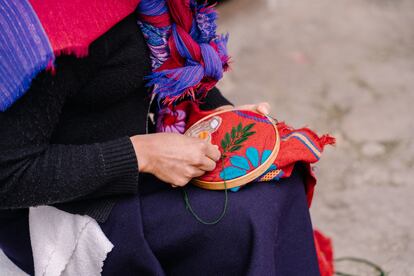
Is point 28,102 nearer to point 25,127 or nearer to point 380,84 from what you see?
point 25,127

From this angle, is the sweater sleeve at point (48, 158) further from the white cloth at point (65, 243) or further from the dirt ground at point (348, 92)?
the dirt ground at point (348, 92)

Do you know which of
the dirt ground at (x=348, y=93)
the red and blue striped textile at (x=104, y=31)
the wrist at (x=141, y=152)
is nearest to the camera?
the red and blue striped textile at (x=104, y=31)

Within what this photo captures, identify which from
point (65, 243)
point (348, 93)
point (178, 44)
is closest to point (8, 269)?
point (65, 243)

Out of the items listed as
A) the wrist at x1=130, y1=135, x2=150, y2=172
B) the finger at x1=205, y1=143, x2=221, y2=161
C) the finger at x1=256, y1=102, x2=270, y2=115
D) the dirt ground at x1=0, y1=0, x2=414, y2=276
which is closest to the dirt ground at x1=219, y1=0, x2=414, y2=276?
the dirt ground at x1=0, y1=0, x2=414, y2=276

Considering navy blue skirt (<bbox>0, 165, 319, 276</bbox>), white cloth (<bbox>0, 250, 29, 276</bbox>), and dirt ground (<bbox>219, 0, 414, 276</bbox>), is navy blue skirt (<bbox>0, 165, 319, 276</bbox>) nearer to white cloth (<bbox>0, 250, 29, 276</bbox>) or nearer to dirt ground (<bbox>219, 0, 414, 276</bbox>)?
white cloth (<bbox>0, 250, 29, 276</bbox>)

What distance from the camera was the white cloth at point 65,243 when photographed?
1054 millimetres

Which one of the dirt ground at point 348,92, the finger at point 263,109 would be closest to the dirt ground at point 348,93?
the dirt ground at point 348,92

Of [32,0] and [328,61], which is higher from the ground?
[32,0]

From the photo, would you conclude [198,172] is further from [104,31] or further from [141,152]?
[104,31]

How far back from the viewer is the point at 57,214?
3.55 feet

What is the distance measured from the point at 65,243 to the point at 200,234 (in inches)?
10.4

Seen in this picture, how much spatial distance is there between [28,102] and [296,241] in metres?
0.59

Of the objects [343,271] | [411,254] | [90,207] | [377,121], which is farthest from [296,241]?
[377,121]

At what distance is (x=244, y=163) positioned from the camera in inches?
41.9
